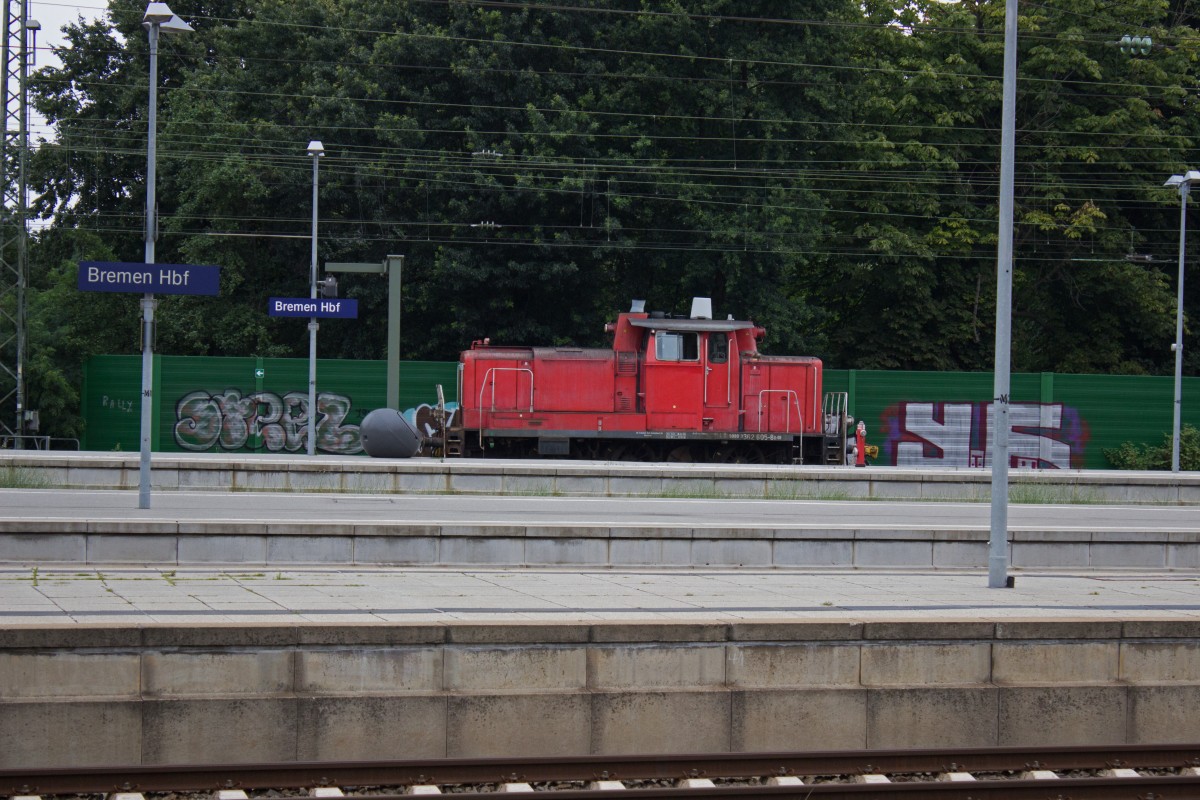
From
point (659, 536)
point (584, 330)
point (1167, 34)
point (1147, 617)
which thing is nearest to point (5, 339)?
point (584, 330)

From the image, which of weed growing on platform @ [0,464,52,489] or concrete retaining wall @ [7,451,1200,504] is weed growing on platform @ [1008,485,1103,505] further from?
weed growing on platform @ [0,464,52,489]

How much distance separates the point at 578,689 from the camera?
9.39m

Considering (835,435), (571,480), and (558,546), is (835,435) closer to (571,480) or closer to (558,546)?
(571,480)

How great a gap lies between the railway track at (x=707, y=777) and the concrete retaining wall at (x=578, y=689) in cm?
48

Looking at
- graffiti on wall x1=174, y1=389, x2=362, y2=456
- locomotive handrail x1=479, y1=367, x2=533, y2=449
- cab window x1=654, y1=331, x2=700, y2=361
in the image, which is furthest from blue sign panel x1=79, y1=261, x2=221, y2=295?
→ graffiti on wall x1=174, y1=389, x2=362, y2=456

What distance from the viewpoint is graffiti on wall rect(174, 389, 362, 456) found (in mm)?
37531

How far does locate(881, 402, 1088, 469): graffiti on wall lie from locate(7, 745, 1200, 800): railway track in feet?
101

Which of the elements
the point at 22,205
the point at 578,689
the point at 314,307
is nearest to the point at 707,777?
the point at 578,689

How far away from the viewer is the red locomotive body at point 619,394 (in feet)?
105

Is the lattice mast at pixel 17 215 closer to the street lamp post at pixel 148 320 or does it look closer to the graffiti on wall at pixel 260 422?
the graffiti on wall at pixel 260 422

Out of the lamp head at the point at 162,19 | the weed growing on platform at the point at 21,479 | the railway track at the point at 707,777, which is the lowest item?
the railway track at the point at 707,777

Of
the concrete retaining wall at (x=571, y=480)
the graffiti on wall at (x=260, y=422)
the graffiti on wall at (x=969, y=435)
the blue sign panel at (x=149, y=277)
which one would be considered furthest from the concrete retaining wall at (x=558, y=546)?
the graffiti on wall at (x=260, y=422)

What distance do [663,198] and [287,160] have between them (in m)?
13.3

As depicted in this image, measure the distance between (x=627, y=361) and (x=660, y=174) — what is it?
10729mm
